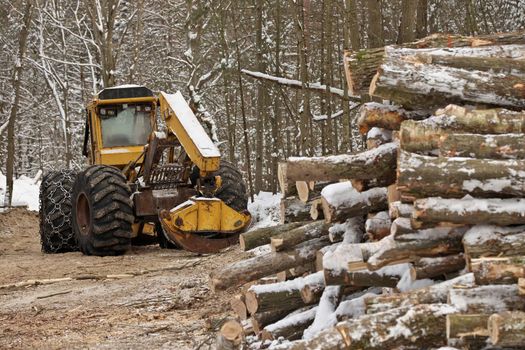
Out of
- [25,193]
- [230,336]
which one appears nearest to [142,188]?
[230,336]

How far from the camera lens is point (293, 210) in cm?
716

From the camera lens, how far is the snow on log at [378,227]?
5.80 meters

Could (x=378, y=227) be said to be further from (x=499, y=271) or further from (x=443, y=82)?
(x=499, y=271)

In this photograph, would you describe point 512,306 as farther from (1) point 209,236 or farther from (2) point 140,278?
(1) point 209,236

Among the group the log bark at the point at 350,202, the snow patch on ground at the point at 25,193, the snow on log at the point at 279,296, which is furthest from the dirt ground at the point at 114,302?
the snow patch on ground at the point at 25,193

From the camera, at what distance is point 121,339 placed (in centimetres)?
732

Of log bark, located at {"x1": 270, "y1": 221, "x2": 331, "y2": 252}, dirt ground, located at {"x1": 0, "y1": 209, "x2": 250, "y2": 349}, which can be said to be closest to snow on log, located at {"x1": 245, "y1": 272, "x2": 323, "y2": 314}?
log bark, located at {"x1": 270, "y1": 221, "x2": 331, "y2": 252}

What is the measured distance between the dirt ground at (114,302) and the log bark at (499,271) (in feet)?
8.86

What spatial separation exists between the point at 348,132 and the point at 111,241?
5019 mm

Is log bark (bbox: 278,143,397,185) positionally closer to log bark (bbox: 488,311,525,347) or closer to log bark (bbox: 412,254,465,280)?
log bark (bbox: 412,254,465,280)

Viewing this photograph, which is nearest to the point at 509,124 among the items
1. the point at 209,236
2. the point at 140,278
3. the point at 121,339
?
the point at 121,339

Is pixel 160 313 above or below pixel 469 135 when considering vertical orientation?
below

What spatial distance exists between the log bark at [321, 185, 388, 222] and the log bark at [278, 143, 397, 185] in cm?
21

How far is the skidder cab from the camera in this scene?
12.4 m
